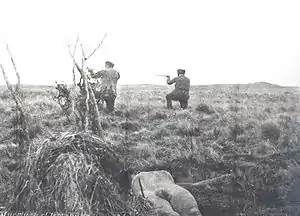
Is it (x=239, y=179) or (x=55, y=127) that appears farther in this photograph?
(x=55, y=127)

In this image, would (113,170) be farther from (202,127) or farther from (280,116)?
(280,116)

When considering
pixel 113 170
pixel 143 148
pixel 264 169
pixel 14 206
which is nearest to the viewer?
pixel 14 206

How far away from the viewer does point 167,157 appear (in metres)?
5.77

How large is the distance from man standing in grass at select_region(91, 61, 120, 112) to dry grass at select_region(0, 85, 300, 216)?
411 mm

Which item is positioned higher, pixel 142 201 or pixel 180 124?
pixel 180 124

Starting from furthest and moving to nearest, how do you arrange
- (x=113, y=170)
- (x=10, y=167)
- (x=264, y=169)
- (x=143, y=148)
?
1. (x=143, y=148)
2. (x=264, y=169)
3. (x=10, y=167)
4. (x=113, y=170)

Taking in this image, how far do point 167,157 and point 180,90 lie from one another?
13.0ft

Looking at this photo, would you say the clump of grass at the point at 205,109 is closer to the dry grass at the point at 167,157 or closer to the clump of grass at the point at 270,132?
the dry grass at the point at 167,157

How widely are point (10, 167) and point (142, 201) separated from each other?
193 centimetres

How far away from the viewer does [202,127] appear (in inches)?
266

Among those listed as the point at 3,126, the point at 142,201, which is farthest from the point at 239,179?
the point at 3,126

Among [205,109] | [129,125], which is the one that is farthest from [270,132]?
[129,125]

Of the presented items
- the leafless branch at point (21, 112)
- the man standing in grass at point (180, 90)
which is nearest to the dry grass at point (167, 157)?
the leafless branch at point (21, 112)

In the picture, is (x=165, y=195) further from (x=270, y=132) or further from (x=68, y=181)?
(x=270, y=132)
